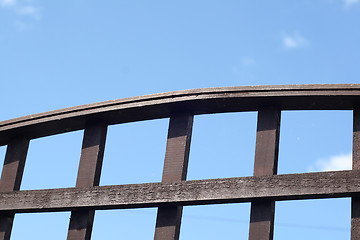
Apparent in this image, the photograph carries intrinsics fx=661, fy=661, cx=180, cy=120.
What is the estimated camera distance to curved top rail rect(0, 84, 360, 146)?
18.1 feet

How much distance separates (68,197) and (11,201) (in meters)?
0.63

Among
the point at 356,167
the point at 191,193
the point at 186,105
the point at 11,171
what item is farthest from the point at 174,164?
the point at 11,171

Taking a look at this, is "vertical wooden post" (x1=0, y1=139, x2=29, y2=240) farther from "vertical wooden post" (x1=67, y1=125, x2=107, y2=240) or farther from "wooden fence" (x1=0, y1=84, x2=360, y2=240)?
"vertical wooden post" (x1=67, y1=125, x2=107, y2=240)

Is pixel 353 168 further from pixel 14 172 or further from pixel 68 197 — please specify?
pixel 14 172

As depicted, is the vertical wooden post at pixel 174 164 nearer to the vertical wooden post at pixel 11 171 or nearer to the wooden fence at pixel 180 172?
the wooden fence at pixel 180 172

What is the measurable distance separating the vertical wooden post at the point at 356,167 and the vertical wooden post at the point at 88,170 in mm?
2243

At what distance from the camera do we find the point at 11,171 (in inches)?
255

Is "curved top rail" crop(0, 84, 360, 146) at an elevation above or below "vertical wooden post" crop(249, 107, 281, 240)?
above

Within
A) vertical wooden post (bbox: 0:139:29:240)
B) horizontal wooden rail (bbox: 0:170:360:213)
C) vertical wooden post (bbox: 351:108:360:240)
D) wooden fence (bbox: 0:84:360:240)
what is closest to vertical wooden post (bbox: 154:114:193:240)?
wooden fence (bbox: 0:84:360:240)

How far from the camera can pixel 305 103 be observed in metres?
5.67

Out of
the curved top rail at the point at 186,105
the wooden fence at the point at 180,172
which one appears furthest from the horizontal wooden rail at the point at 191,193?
the curved top rail at the point at 186,105

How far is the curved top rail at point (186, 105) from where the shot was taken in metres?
5.53

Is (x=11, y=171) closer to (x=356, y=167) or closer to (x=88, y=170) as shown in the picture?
(x=88, y=170)

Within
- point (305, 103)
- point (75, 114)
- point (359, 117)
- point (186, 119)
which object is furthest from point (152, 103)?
point (359, 117)
